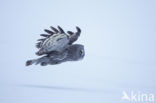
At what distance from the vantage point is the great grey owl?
33.1 feet

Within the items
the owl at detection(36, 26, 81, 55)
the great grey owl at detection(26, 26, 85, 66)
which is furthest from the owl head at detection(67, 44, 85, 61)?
the owl at detection(36, 26, 81, 55)

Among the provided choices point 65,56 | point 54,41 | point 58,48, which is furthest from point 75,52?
point 54,41

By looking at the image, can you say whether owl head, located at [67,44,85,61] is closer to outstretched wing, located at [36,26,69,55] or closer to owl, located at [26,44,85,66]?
owl, located at [26,44,85,66]

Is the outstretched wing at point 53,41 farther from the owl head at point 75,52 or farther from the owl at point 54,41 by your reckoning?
the owl head at point 75,52

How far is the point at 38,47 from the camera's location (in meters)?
10.2

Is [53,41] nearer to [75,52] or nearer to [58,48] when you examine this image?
[58,48]

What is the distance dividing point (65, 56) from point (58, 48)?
0.82ft

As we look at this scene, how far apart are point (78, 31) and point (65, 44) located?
0.33 meters

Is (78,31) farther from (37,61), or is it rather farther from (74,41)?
(37,61)

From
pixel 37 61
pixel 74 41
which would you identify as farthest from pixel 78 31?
pixel 37 61

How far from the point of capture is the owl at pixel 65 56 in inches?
405

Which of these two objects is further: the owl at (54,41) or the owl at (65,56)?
the owl at (65,56)

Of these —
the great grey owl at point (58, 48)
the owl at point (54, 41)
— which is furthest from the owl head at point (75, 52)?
the owl at point (54, 41)

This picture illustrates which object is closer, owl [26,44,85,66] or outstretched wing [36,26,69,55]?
outstretched wing [36,26,69,55]
